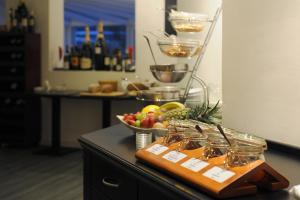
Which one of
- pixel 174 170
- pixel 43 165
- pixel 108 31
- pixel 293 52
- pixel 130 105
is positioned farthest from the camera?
pixel 108 31

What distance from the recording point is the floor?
3.54 metres

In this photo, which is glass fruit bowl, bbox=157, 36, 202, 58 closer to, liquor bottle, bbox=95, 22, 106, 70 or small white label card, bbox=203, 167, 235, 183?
small white label card, bbox=203, 167, 235, 183

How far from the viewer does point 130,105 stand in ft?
17.3

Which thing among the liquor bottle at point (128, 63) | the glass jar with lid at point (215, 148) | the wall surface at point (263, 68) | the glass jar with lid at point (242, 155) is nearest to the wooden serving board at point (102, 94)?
A: the liquor bottle at point (128, 63)

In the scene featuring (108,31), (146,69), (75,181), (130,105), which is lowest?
(75,181)

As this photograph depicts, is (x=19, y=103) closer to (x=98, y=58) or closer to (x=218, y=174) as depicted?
(x=98, y=58)

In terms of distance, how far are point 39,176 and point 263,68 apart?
9.94 ft

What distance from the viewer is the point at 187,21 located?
2119 mm

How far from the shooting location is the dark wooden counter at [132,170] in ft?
3.64

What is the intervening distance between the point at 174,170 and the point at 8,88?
15.3 feet

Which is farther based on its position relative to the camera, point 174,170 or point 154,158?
point 154,158

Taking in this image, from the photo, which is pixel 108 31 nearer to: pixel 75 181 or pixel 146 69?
pixel 146 69

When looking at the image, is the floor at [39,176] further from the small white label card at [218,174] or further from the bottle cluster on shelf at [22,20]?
the small white label card at [218,174]

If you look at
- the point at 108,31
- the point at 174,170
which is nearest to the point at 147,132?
the point at 174,170
